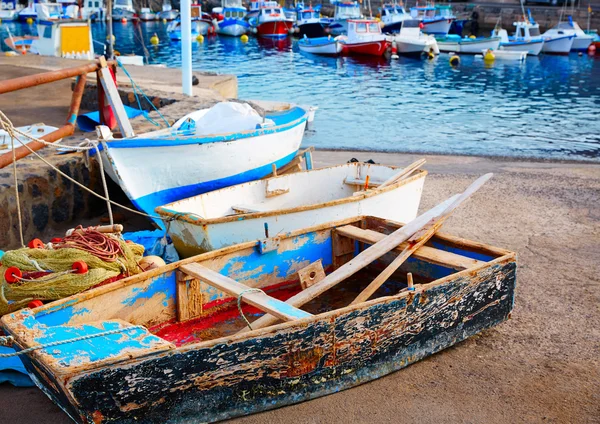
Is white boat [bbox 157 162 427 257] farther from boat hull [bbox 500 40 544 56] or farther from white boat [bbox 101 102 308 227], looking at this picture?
boat hull [bbox 500 40 544 56]

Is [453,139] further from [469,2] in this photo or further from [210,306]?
[469,2]

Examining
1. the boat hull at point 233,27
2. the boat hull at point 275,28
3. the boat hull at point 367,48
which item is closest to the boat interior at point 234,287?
the boat hull at point 367,48

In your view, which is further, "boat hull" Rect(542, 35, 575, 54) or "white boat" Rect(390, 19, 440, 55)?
"boat hull" Rect(542, 35, 575, 54)

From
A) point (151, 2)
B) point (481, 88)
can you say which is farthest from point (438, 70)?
point (151, 2)

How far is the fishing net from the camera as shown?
15.1 ft

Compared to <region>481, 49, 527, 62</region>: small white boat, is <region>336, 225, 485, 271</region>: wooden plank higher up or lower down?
lower down

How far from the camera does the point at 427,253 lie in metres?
5.54

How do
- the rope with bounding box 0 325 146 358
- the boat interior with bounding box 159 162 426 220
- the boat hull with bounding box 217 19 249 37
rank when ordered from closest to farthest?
the rope with bounding box 0 325 146 358 < the boat interior with bounding box 159 162 426 220 < the boat hull with bounding box 217 19 249 37

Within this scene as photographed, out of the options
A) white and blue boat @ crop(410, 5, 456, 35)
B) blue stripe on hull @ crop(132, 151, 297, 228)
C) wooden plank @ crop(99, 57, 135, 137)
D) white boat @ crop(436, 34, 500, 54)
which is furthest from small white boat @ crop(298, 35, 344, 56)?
wooden plank @ crop(99, 57, 135, 137)

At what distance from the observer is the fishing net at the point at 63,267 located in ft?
15.1

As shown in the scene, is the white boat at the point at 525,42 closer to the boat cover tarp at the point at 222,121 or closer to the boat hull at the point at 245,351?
the boat cover tarp at the point at 222,121

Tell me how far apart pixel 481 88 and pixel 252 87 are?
967 cm

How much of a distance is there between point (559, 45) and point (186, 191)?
38.2m

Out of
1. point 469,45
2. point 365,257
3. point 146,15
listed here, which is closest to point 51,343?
point 365,257
